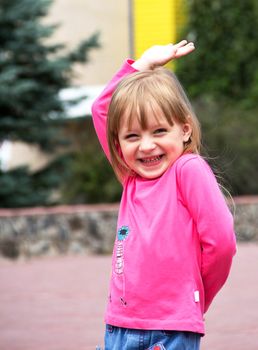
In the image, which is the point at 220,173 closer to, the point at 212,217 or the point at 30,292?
the point at 212,217

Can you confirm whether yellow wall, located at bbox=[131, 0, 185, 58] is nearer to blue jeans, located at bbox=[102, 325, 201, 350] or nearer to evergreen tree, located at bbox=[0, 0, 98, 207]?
blue jeans, located at bbox=[102, 325, 201, 350]

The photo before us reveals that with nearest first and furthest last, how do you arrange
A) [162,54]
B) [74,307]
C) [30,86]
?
[162,54] → [74,307] → [30,86]

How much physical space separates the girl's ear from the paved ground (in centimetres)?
308

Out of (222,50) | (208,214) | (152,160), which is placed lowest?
(222,50)

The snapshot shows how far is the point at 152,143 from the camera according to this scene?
115 inches

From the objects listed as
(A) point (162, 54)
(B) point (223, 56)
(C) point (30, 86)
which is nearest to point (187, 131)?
(A) point (162, 54)

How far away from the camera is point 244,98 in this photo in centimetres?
2380

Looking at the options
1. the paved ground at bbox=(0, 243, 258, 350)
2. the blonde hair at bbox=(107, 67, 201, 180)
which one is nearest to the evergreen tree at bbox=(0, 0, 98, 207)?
the paved ground at bbox=(0, 243, 258, 350)

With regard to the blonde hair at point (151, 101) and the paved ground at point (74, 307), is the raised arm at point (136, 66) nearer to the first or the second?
the blonde hair at point (151, 101)

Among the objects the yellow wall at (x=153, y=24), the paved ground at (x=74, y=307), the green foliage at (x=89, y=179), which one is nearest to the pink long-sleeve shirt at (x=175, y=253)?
the paved ground at (x=74, y=307)

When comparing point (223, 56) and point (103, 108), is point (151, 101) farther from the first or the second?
point (223, 56)

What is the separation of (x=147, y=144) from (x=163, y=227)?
0.86 ft

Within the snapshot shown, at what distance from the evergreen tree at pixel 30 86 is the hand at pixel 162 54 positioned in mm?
12501

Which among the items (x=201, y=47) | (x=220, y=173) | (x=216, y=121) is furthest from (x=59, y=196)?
(x=220, y=173)
